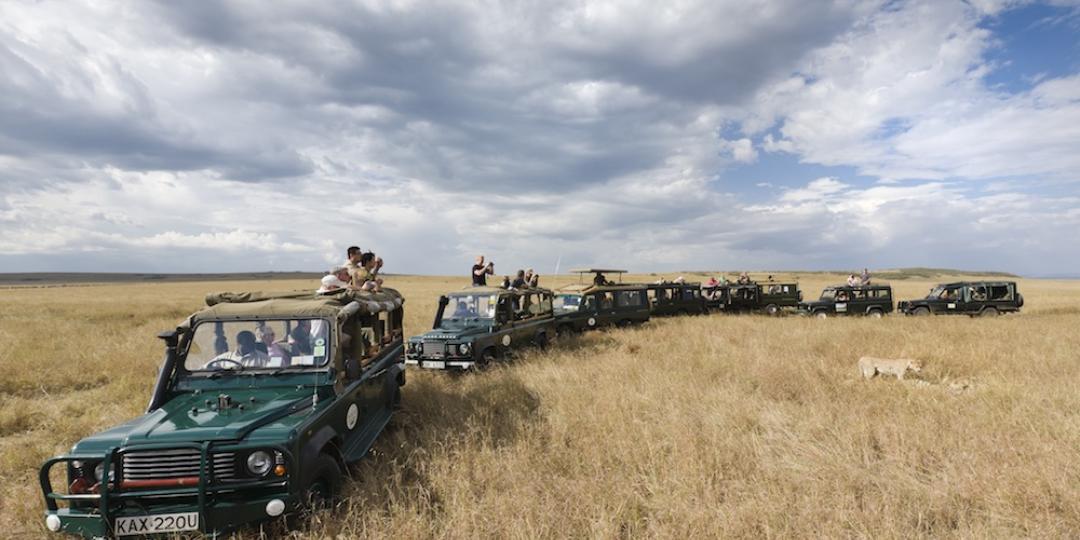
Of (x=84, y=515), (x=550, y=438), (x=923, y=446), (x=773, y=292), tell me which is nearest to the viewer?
(x=84, y=515)

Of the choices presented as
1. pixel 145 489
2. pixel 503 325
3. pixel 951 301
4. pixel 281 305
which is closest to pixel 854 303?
pixel 951 301

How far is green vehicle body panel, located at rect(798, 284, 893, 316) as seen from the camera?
832 inches

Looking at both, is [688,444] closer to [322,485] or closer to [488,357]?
[322,485]

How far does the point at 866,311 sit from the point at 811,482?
1984 cm

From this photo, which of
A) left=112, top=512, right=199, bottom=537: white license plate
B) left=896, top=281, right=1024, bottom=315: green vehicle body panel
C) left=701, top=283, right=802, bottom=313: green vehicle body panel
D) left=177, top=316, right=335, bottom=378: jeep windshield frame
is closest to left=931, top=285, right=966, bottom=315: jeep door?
left=896, top=281, right=1024, bottom=315: green vehicle body panel

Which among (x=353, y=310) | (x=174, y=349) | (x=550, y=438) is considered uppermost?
(x=353, y=310)

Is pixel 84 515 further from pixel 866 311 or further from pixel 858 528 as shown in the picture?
pixel 866 311

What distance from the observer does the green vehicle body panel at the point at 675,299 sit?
20625 millimetres

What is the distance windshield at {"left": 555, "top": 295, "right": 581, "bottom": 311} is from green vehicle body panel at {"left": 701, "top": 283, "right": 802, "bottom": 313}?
861 cm

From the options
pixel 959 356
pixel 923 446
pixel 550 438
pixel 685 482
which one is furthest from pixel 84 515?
pixel 959 356

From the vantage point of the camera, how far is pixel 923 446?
5.64 meters

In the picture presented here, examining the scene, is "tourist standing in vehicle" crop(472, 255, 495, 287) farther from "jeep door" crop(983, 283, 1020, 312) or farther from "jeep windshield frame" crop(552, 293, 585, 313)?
"jeep door" crop(983, 283, 1020, 312)

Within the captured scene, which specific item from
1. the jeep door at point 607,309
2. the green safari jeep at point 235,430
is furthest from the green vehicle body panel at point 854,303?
the green safari jeep at point 235,430

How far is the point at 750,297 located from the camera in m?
23.0
